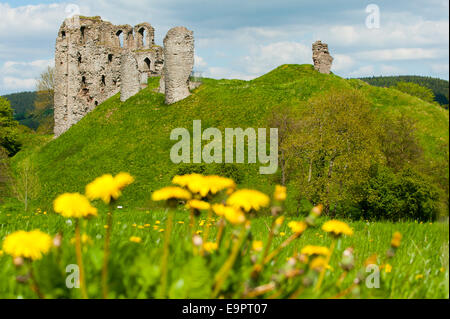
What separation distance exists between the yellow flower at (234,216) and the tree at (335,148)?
694 inches

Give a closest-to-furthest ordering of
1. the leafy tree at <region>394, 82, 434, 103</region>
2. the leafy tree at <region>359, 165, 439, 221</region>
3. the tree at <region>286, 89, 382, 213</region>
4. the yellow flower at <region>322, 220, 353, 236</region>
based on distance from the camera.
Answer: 1. the yellow flower at <region>322, 220, 353, 236</region>
2. the leafy tree at <region>359, 165, 439, 221</region>
3. the tree at <region>286, 89, 382, 213</region>
4. the leafy tree at <region>394, 82, 434, 103</region>

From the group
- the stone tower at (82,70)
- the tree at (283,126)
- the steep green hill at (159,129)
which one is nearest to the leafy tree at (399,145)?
the steep green hill at (159,129)

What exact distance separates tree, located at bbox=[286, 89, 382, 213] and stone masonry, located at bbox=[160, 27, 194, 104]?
48.2 feet

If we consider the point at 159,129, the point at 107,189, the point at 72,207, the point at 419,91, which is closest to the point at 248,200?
the point at 107,189

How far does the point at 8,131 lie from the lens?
174 ft

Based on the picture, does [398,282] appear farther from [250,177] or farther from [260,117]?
[260,117]

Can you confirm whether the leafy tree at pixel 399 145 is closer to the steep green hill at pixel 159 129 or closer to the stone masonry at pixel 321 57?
the steep green hill at pixel 159 129

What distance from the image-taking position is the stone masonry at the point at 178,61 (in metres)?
31.8

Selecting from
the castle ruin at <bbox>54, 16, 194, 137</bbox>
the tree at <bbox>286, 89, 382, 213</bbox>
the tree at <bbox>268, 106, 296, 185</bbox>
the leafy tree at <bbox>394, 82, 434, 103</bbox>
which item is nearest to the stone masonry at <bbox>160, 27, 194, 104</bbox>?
the castle ruin at <bbox>54, 16, 194, 137</bbox>

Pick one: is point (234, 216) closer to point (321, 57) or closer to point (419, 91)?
point (321, 57)

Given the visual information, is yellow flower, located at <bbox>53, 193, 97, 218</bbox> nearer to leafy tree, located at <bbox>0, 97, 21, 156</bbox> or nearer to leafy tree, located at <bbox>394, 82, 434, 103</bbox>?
leafy tree, located at <bbox>0, 97, 21, 156</bbox>

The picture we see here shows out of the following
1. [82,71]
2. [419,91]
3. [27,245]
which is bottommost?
[27,245]

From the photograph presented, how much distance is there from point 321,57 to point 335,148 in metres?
24.3

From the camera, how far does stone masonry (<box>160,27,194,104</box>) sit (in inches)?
1251
